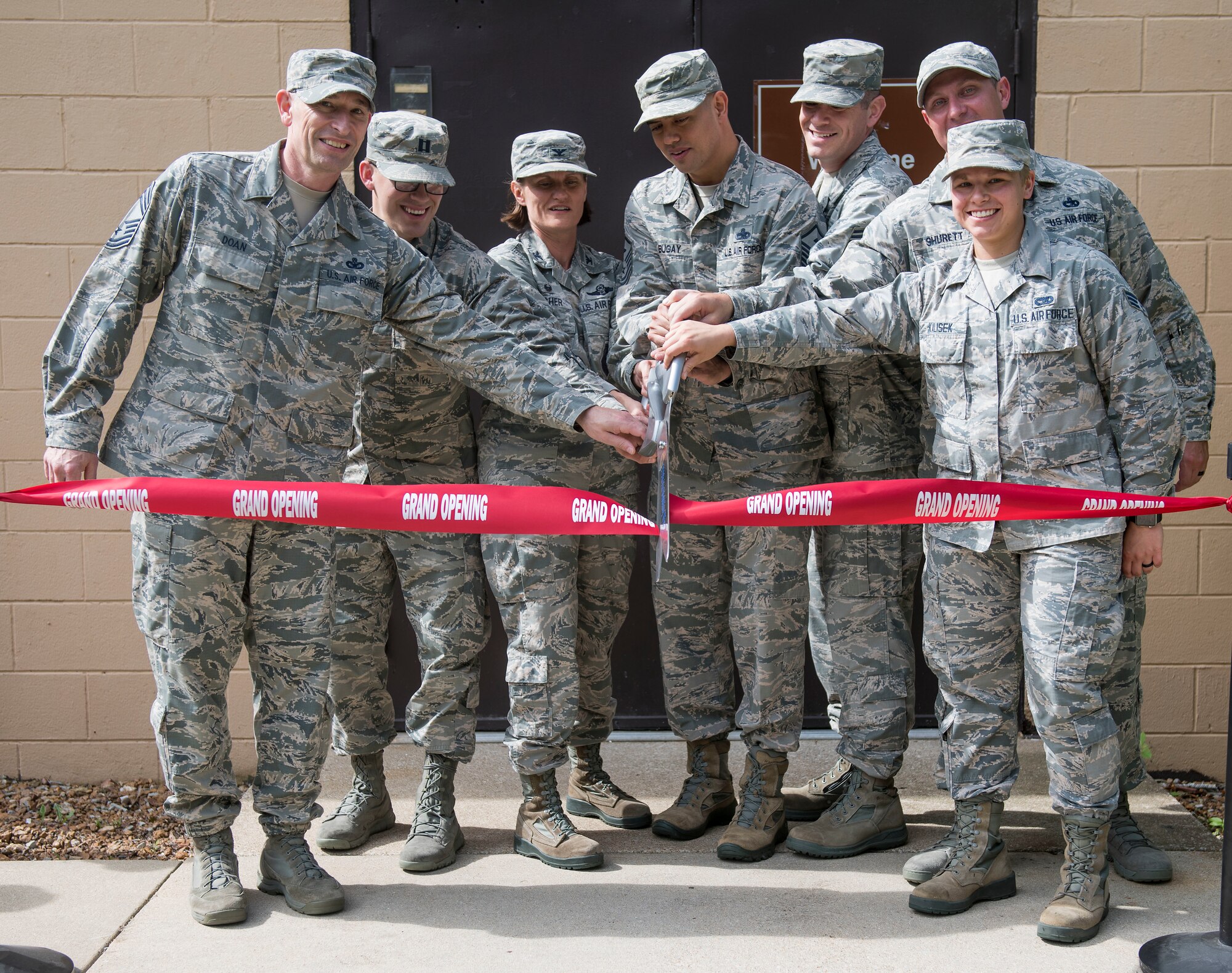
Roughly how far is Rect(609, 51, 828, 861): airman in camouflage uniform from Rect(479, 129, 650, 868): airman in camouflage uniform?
6.5 inches

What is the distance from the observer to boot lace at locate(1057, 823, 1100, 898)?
3199mm

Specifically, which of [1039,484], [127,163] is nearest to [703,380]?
[1039,484]

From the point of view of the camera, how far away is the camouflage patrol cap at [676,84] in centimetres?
361

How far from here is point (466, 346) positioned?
361 cm

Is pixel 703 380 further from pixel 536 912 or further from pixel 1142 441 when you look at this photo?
pixel 536 912

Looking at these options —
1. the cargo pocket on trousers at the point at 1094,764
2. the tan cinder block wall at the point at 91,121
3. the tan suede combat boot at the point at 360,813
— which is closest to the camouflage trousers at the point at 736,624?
the cargo pocket on trousers at the point at 1094,764

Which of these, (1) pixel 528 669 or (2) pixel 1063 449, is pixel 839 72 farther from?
(1) pixel 528 669

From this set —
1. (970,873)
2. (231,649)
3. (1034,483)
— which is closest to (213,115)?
(231,649)

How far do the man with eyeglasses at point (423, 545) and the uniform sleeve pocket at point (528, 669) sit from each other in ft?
0.57

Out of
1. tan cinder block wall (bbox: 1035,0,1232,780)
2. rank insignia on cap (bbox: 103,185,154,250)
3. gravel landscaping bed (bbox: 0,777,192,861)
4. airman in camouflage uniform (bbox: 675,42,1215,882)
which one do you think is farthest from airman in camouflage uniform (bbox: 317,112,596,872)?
tan cinder block wall (bbox: 1035,0,1232,780)

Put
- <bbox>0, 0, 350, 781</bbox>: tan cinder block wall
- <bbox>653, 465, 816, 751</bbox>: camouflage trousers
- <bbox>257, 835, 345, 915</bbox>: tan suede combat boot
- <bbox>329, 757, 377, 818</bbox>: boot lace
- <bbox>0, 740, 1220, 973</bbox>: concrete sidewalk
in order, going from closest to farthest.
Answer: <bbox>0, 740, 1220, 973</bbox>: concrete sidewalk, <bbox>257, 835, 345, 915</bbox>: tan suede combat boot, <bbox>653, 465, 816, 751</bbox>: camouflage trousers, <bbox>329, 757, 377, 818</bbox>: boot lace, <bbox>0, 0, 350, 781</bbox>: tan cinder block wall

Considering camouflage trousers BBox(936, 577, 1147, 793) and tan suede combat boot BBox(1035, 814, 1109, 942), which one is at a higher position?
camouflage trousers BBox(936, 577, 1147, 793)

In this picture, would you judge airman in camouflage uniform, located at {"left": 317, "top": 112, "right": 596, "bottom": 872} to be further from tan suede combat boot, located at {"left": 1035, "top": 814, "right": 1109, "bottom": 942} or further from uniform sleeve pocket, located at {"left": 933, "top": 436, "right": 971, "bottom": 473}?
tan suede combat boot, located at {"left": 1035, "top": 814, "right": 1109, "bottom": 942}

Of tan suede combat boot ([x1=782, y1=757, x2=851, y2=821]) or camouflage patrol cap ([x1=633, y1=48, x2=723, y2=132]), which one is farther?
tan suede combat boot ([x1=782, y1=757, x2=851, y2=821])
